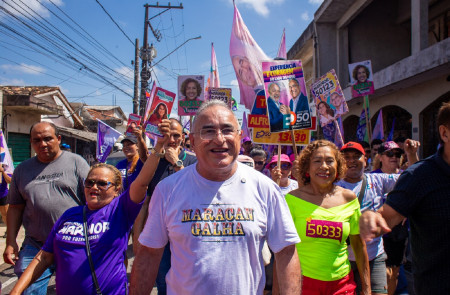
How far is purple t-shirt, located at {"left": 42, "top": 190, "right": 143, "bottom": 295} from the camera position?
254 centimetres

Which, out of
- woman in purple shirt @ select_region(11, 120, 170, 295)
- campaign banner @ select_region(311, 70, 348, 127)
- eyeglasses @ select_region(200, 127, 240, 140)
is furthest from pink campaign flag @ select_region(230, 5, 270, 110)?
eyeglasses @ select_region(200, 127, 240, 140)

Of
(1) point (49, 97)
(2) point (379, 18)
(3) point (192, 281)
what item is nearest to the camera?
(3) point (192, 281)

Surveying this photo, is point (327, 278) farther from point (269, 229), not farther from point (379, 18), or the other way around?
point (379, 18)

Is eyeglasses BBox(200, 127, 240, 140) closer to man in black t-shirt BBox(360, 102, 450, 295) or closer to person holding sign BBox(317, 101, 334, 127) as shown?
man in black t-shirt BBox(360, 102, 450, 295)

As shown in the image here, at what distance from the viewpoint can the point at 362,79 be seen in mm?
9031

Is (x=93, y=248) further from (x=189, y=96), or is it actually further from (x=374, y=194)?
(x=189, y=96)

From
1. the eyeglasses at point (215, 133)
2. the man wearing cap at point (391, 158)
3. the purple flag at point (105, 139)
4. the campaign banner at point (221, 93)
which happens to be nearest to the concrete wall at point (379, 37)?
the campaign banner at point (221, 93)

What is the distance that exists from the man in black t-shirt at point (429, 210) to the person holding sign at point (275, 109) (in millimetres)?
2940

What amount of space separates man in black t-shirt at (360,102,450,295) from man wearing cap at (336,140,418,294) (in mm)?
1209

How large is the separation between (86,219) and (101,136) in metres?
6.95

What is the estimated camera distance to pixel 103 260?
2.59 meters

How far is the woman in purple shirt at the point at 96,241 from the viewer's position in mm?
2547

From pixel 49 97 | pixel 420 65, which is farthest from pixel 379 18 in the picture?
pixel 49 97

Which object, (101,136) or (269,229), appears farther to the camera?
(101,136)
